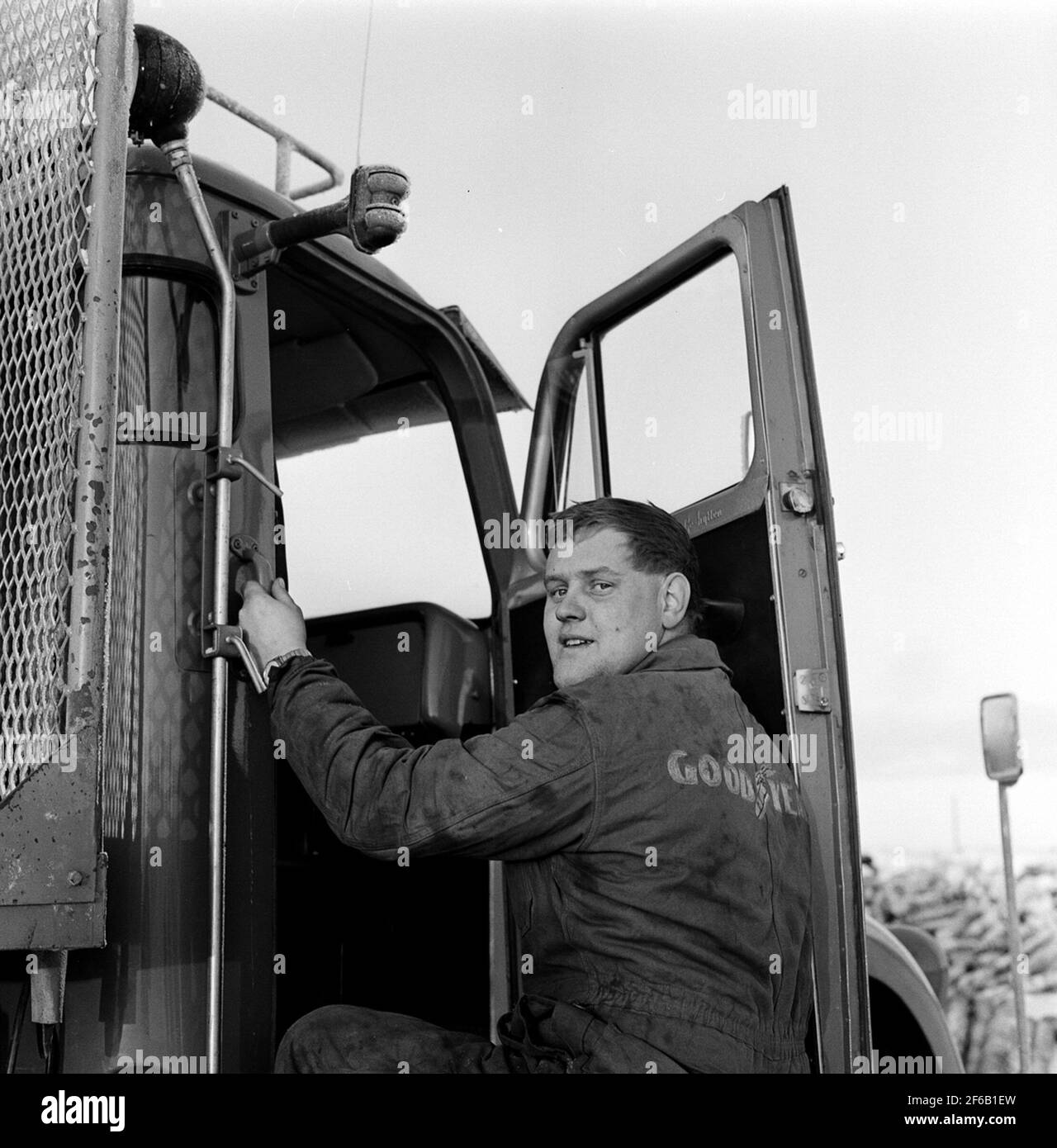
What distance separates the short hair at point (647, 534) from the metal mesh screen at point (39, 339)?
97 cm

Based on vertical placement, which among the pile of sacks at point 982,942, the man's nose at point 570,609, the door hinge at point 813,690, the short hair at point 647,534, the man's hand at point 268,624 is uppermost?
the short hair at point 647,534

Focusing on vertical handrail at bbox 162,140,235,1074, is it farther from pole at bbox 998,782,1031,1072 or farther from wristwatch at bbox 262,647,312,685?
pole at bbox 998,782,1031,1072

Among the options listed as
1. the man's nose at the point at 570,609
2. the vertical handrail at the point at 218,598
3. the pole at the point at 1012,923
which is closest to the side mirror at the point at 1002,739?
the pole at the point at 1012,923

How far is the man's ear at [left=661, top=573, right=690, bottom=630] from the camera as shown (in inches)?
91.3

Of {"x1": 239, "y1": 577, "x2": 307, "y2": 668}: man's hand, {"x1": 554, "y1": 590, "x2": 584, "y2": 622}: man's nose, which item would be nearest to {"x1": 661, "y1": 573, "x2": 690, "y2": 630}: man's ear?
{"x1": 554, "y1": 590, "x2": 584, "y2": 622}: man's nose

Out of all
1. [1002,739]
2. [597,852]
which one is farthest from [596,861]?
[1002,739]

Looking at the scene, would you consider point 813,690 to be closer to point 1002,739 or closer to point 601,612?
point 601,612

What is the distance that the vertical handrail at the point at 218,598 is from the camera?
196cm

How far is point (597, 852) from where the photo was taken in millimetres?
1964

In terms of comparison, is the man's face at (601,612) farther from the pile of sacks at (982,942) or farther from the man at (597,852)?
the pile of sacks at (982,942)

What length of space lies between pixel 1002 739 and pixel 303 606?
181 centimetres
